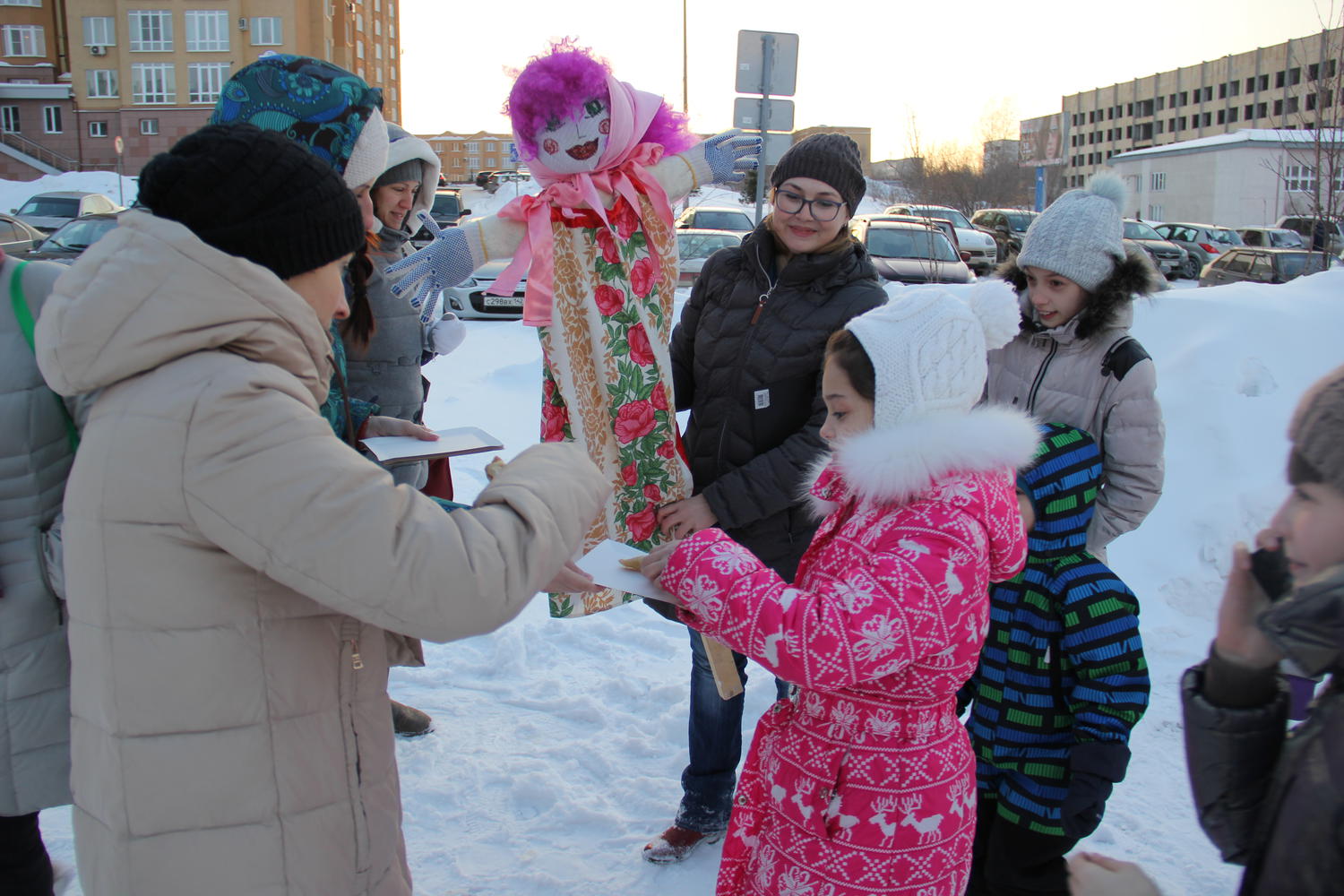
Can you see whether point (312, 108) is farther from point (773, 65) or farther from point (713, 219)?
point (713, 219)

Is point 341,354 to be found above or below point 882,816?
above

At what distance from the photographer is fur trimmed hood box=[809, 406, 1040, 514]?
149 centimetres

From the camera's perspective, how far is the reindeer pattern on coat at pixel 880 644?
1.45m

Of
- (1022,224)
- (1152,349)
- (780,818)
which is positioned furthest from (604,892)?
(1022,224)

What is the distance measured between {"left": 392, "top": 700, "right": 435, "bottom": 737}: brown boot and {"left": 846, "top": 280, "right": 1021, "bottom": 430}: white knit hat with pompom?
2388 millimetres

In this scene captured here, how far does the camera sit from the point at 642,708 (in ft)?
11.6

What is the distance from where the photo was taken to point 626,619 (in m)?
4.29

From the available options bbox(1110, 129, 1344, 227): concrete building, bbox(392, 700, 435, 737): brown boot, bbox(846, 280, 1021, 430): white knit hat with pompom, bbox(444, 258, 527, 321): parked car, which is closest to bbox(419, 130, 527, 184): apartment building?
bbox(1110, 129, 1344, 227): concrete building

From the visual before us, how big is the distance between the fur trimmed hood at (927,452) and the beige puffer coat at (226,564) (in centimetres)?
50

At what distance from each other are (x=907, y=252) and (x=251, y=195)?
14581 mm

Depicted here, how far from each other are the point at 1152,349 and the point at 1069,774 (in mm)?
5475

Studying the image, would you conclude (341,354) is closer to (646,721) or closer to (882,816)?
(882,816)

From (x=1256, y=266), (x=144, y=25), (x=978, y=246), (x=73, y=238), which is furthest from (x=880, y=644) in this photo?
(x=144, y=25)

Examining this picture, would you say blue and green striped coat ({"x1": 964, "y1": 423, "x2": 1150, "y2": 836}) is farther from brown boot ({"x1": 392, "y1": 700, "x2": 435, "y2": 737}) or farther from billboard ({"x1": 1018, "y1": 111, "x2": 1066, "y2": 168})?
billboard ({"x1": 1018, "y1": 111, "x2": 1066, "y2": 168})
